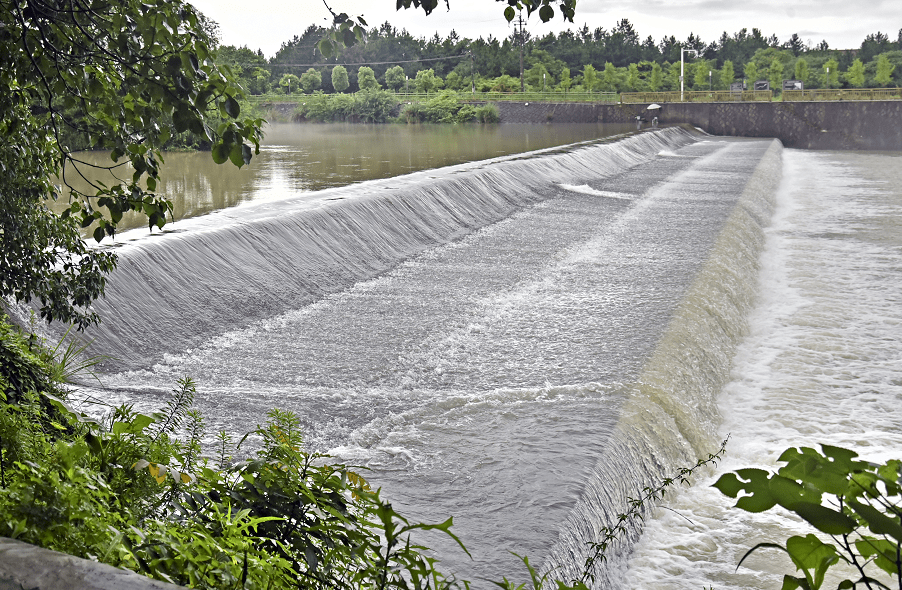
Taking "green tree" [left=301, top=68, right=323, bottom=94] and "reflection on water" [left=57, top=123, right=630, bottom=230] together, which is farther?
"green tree" [left=301, top=68, right=323, bottom=94]

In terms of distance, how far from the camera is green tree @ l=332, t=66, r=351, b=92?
254 ft

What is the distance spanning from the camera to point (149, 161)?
9.53 ft

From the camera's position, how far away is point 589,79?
62.0m

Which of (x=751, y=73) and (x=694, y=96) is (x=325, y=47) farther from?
(x=751, y=73)

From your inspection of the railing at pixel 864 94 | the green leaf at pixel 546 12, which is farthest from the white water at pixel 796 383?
the railing at pixel 864 94

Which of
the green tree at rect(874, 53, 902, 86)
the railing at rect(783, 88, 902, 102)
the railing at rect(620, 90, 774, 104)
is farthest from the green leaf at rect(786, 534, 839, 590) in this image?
the green tree at rect(874, 53, 902, 86)

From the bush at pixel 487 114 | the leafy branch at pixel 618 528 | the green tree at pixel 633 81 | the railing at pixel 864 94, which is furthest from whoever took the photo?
the green tree at pixel 633 81

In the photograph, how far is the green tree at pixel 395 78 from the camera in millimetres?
78375

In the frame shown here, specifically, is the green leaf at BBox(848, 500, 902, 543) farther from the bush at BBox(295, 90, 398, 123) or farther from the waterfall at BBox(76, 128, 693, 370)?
the bush at BBox(295, 90, 398, 123)

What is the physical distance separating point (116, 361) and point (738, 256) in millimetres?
8242

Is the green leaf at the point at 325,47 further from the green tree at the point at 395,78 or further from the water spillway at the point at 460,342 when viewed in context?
the green tree at the point at 395,78

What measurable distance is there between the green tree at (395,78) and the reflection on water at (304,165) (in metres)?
48.0

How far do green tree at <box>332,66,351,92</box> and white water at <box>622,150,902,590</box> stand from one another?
66775 mm

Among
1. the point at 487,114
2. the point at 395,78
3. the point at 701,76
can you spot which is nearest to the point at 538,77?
the point at 701,76
